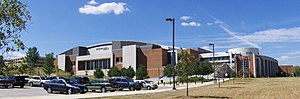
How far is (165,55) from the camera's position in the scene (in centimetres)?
11438

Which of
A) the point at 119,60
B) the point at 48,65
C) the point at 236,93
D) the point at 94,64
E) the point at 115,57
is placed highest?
the point at 115,57

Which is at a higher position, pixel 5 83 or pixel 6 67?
pixel 6 67

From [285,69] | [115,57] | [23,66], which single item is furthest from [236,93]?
[285,69]

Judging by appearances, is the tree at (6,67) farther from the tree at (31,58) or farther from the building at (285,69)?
the building at (285,69)

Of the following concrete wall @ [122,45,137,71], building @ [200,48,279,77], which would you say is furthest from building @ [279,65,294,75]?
concrete wall @ [122,45,137,71]

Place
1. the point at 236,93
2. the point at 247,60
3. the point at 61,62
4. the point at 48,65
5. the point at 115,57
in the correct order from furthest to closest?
the point at 61,62 < the point at 247,60 < the point at 115,57 < the point at 48,65 < the point at 236,93

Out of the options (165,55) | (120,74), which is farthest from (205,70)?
(165,55)

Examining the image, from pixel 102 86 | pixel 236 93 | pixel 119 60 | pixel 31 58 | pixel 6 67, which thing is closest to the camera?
pixel 6 67

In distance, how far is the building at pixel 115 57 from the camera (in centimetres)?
11456

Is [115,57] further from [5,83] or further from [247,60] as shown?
[5,83]

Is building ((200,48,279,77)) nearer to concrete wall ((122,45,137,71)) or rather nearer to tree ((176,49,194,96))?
concrete wall ((122,45,137,71))

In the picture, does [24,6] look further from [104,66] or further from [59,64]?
[59,64]

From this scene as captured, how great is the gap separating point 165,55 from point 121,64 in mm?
17022

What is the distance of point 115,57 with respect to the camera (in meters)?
122
